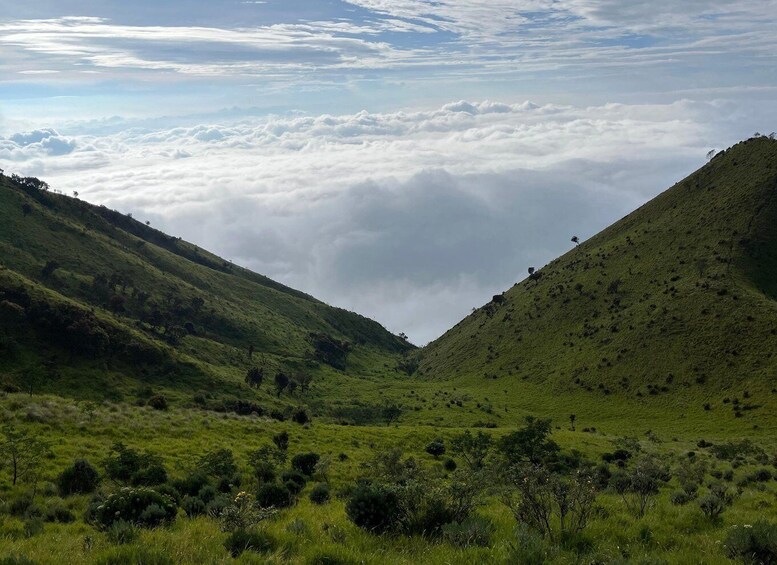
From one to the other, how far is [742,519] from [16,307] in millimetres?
96268

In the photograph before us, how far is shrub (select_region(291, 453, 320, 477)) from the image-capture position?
34.2 meters

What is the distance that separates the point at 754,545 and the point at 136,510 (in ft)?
49.1

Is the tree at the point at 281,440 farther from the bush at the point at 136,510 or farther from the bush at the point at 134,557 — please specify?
the bush at the point at 134,557

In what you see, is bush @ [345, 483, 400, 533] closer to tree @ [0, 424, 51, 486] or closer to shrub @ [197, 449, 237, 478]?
shrub @ [197, 449, 237, 478]

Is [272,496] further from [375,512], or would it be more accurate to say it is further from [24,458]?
[24,458]

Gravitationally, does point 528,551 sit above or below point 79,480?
above

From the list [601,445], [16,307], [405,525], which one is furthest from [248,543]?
[16,307]

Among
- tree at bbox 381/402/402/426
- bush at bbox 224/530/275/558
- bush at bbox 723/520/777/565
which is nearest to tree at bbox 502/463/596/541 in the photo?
bush at bbox 723/520/777/565

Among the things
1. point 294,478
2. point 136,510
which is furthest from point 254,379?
point 136,510

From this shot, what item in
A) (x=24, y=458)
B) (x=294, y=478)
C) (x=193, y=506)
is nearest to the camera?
(x=193, y=506)

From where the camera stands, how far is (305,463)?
34750mm

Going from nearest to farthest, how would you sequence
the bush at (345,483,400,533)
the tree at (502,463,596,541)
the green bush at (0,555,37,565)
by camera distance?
the green bush at (0,555,37,565)
the tree at (502,463,596,541)
the bush at (345,483,400,533)

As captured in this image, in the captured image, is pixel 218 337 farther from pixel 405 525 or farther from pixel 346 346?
pixel 405 525

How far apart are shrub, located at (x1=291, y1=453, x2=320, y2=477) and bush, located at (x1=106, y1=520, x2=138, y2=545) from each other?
22.1m
